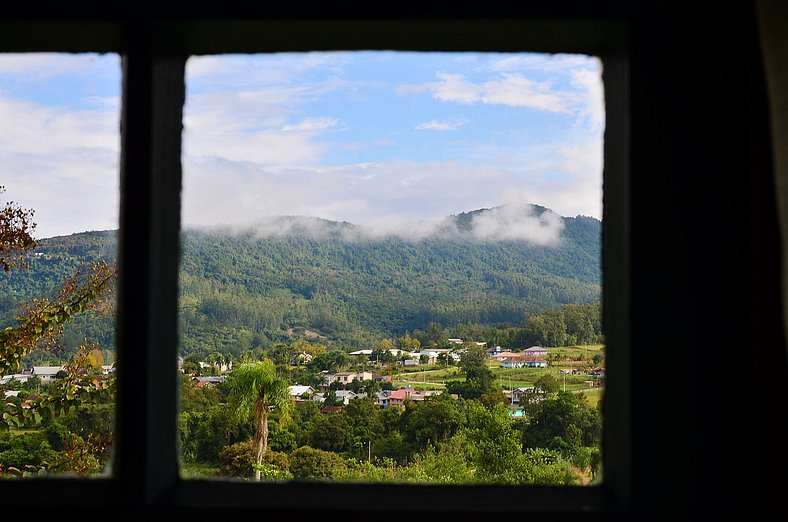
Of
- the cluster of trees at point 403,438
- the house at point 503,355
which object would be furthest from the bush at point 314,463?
the house at point 503,355

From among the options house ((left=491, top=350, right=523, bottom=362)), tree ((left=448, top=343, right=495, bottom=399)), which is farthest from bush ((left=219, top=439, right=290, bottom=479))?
house ((left=491, top=350, right=523, bottom=362))

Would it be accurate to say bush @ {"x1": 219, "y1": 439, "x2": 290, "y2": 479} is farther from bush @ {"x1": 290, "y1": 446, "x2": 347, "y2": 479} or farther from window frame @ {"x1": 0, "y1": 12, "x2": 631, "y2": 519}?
window frame @ {"x1": 0, "y1": 12, "x2": 631, "y2": 519}

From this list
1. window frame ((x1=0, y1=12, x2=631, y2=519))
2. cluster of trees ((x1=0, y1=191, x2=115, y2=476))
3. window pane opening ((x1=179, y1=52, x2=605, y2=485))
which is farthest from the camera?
window pane opening ((x1=179, y1=52, x2=605, y2=485))

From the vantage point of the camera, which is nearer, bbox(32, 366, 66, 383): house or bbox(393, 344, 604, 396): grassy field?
bbox(32, 366, 66, 383): house

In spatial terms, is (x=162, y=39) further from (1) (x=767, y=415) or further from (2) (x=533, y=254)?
(2) (x=533, y=254)

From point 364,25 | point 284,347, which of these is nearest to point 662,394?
point 364,25

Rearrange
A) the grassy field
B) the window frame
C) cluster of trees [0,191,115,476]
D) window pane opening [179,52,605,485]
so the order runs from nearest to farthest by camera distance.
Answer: the window frame → cluster of trees [0,191,115,476] → the grassy field → window pane opening [179,52,605,485]

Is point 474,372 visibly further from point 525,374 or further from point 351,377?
point 351,377
